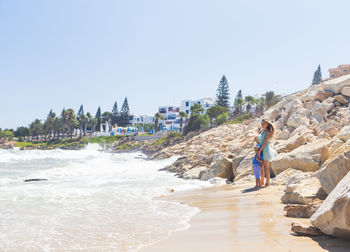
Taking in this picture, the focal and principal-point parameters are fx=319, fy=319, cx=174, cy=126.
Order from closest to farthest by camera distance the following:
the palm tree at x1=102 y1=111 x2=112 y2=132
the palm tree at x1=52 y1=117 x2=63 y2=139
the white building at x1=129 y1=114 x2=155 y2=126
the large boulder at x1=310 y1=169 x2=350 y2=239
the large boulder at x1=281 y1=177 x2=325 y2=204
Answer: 1. the large boulder at x1=310 y1=169 x2=350 y2=239
2. the large boulder at x1=281 y1=177 x2=325 y2=204
3. the palm tree at x1=52 y1=117 x2=63 y2=139
4. the palm tree at x1=102 y1=111 x2=112 y2=132
5. the white building at x1=129 y1=114 x2=155 y2=126

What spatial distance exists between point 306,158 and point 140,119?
330 feet

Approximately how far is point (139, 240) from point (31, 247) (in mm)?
1328

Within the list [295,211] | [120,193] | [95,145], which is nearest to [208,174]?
[120,193]

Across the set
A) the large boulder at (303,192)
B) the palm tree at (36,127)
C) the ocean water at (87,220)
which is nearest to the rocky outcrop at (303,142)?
the large boulder at (303,192)

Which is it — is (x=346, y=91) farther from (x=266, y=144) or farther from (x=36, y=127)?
(x=36, y=127)

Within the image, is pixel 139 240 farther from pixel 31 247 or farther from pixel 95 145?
pixel 95 145

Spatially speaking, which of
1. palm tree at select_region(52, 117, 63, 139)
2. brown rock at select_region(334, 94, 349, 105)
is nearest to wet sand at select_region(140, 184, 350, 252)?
brown rock at select_region(334, 94, 349, 105)

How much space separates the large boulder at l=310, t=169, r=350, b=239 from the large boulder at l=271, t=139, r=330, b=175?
4.30m

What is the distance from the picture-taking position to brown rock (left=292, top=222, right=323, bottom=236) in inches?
125

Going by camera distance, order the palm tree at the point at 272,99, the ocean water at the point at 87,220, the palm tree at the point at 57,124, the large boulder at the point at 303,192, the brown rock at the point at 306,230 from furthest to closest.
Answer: the palm tree at the point at 57,124, the palm tree at the point at 272,99, the large boulder at the point at 303,192, the ocean water at the point at 87,220, the brown rock at the point at 306,230

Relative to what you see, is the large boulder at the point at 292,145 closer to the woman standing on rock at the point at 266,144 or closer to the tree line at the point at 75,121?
the woman standing on rock at the point at 266,144

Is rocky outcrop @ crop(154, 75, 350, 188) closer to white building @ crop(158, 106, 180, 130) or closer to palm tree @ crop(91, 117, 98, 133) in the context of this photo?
white building @ crop(158, 106, 180, 130)

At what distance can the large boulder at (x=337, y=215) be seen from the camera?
2.69m

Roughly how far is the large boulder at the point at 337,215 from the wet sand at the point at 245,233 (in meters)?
0.11
